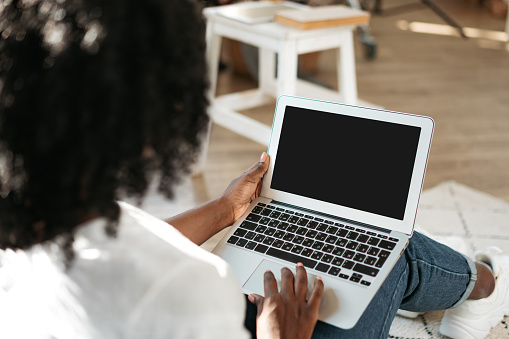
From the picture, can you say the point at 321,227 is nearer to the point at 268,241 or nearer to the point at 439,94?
the point at 268,241

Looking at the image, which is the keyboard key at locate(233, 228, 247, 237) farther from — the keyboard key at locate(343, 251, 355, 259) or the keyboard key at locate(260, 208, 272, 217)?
the keyboard key at locate(343, 251, 355, 259)

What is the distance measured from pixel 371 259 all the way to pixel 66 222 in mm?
493

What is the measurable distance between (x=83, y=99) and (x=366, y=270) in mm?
518

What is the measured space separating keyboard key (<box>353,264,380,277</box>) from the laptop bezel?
11 cm

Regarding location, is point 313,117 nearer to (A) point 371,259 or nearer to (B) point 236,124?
(A) point 371,259

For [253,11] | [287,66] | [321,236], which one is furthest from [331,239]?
[253,11]

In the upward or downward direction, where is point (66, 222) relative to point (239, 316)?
upward

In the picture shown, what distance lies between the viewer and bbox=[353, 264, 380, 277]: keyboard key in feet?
2.78

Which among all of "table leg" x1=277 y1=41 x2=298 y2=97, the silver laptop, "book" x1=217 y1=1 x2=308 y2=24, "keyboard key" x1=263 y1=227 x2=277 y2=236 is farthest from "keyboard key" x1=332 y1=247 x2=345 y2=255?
"book" x1=217 y1=1 x2=308 y2=24

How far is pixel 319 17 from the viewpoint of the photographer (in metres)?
1.79

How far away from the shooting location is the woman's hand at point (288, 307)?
743 mm

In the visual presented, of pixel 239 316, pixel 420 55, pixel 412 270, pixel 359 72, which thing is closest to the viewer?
pixel 239 316

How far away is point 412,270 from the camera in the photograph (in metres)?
0.98

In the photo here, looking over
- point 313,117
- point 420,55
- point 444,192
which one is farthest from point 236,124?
point 420,55
